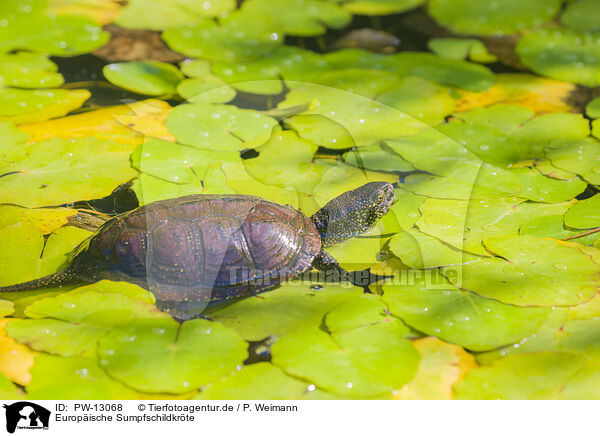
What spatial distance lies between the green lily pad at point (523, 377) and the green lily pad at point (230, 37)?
3346 mm

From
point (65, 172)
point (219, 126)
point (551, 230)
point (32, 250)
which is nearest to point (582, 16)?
point (551, 230)

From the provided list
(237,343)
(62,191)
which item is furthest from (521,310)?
(62,191)

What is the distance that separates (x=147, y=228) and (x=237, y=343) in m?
0.77

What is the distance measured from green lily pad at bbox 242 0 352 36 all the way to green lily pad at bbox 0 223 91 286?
10.1 ft

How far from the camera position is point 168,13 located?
196 inches

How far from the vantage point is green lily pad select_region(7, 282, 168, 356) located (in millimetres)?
2188

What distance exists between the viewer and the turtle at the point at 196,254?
2.52m

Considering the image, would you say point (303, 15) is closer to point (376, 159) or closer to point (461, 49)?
point (461, 49)

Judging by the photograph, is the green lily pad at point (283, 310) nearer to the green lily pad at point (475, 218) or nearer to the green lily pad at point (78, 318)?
the green lily pad at point (78, 318)

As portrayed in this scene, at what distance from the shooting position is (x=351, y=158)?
3.44 m

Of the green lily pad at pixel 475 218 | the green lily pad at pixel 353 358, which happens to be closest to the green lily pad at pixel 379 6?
the green lily pad at pixel 475 218

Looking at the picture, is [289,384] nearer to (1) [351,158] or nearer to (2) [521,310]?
(2) [521,310]

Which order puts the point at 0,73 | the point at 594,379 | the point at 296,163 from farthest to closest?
1. the point at 0,73
2. the point at 296,163
3. the point at 594,379

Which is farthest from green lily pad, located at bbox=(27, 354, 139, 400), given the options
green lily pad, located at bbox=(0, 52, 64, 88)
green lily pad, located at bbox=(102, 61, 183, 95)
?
green lily pad, located at bbox=(0, 52, 64, 88)
